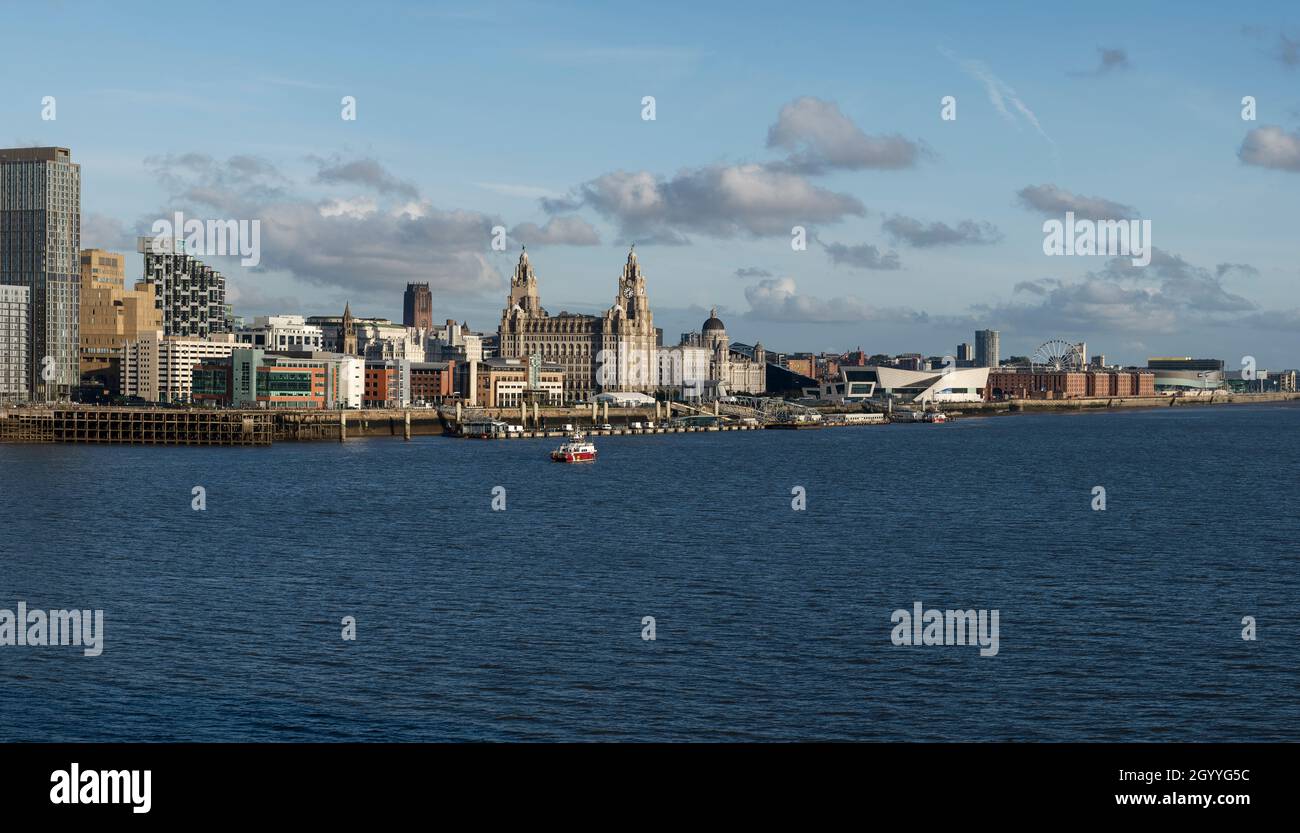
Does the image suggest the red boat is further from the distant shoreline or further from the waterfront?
the distant shoreline

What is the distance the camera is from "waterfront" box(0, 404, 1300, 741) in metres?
27.3

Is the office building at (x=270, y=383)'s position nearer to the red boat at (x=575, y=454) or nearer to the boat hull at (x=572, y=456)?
the red boat at (x=575, y=454)

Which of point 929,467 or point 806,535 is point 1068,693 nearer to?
point 806,535

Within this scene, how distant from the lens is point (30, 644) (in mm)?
34062

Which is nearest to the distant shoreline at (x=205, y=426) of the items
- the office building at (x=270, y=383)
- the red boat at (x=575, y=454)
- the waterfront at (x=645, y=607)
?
the office building at (x=270, y=383)

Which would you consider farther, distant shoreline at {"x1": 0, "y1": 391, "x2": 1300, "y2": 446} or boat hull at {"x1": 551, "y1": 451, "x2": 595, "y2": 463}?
distant shoreline at {"x1": 0, "y1": 391, "x2": 1300, "y2": 446}

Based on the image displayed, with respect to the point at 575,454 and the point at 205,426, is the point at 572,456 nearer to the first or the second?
the point at 575,454

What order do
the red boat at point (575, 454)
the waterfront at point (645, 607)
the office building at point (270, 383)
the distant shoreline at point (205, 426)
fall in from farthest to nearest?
the office building at point (270, 383), the distant shoreline at point (205, 426), the red boat at point (575, 454), the waterfront at point (645, 607)

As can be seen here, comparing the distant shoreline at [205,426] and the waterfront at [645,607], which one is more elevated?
the distant shoreline at [205,426]

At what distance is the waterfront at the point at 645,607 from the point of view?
89.7 feet

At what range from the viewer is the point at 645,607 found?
3872 centimetres

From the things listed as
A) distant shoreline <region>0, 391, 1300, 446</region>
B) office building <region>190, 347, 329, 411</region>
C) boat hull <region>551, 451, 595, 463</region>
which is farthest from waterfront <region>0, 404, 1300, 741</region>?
office building <region>190, 347, 329, 411</region>

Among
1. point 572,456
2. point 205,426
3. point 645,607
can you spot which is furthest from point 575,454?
point 645,607
